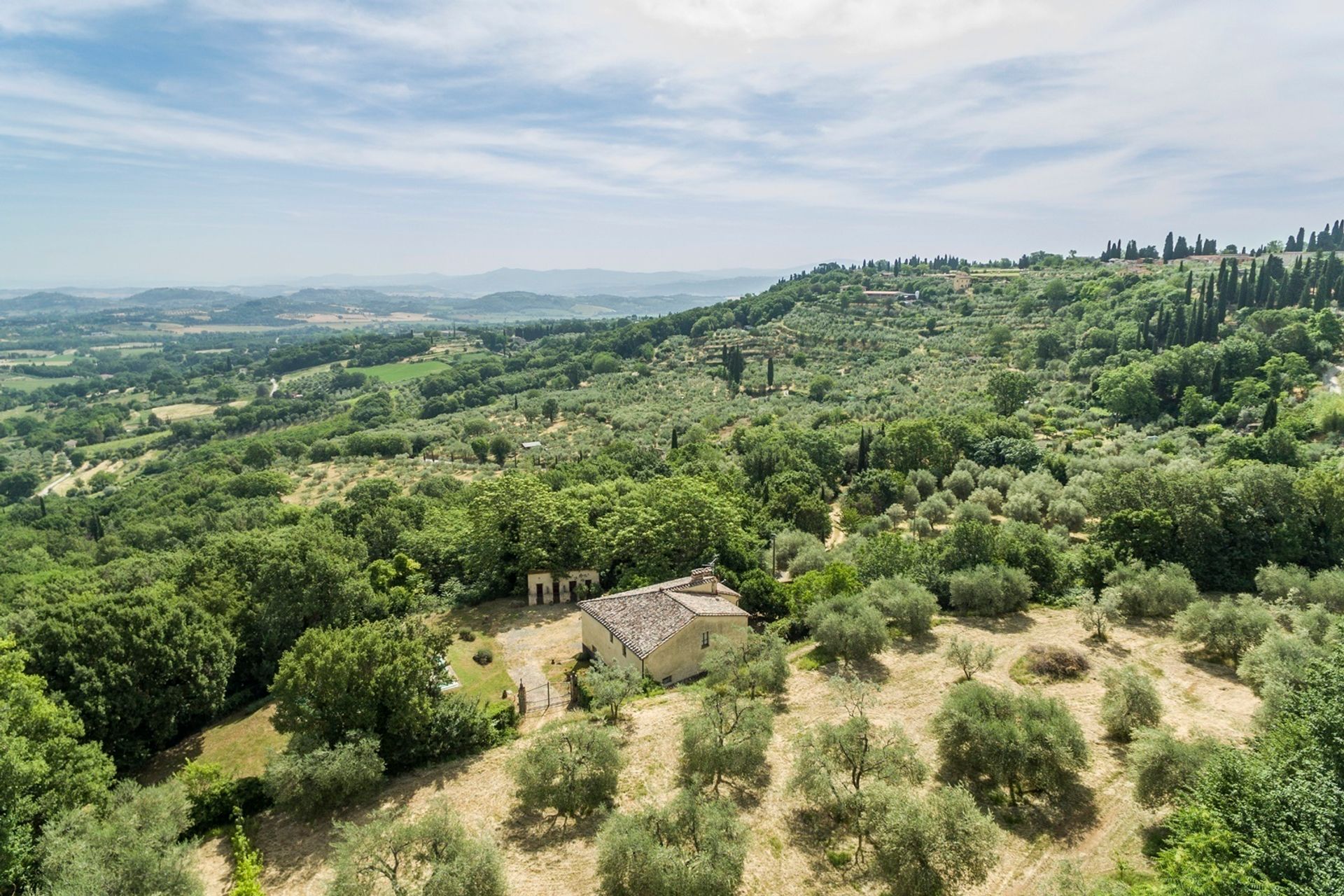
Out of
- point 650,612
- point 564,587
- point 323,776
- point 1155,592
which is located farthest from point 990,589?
point 323,776

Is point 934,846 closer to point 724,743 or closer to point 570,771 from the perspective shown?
point 724,743

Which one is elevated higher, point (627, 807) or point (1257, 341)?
point (1257, 341)

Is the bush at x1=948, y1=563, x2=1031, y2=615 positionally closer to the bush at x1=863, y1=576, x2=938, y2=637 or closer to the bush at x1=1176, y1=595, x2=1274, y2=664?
the bush at x1=863, y1=576, x2=938, y2=637

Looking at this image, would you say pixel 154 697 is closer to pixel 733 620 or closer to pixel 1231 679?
pixel 733 620

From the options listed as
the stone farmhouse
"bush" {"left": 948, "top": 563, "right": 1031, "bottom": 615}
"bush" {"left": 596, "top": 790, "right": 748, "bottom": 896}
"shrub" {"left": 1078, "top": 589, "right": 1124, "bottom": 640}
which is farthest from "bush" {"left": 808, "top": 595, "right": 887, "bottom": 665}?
the stone farmhouse

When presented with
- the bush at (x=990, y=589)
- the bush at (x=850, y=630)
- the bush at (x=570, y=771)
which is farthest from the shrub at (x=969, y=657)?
the bush at (x=570, y=771)

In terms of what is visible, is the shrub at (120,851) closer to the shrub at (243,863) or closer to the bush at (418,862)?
the shrub at (243,863)

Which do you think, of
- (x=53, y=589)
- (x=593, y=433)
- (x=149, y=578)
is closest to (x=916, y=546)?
(x=149, y=578)
